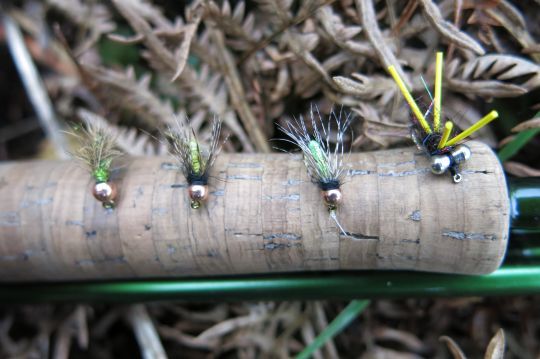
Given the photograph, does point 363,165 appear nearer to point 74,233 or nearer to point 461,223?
point 461,223

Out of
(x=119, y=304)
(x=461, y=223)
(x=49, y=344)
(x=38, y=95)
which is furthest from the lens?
(x=38, y=95)

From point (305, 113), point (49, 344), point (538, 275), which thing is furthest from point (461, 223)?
point (49, 344)

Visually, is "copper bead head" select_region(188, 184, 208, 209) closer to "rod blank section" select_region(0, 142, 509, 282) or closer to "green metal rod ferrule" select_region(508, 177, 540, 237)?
"rod blank section" select_region(0, 142, 509, 282)

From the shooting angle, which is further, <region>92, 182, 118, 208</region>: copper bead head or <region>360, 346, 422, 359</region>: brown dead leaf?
<region>360, 346, 422, 359</region>: brown dead leaf

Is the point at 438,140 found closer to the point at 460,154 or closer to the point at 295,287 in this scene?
the point at 460,154

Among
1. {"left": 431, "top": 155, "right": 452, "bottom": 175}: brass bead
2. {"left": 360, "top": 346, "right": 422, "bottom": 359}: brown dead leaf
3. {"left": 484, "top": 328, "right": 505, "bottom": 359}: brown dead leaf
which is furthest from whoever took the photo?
{"left": 360, "top": 346, "right": 422, "bottom": 359}: brown dead leaf

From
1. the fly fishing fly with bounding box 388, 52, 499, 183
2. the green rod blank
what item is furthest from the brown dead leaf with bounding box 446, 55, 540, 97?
the green rod blank

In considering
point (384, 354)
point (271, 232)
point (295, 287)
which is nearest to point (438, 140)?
point (271, 232)

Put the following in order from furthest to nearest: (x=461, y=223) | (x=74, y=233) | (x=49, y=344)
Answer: (x=49, y=344)
(x=74, y=233)
(x=461, y=223)
